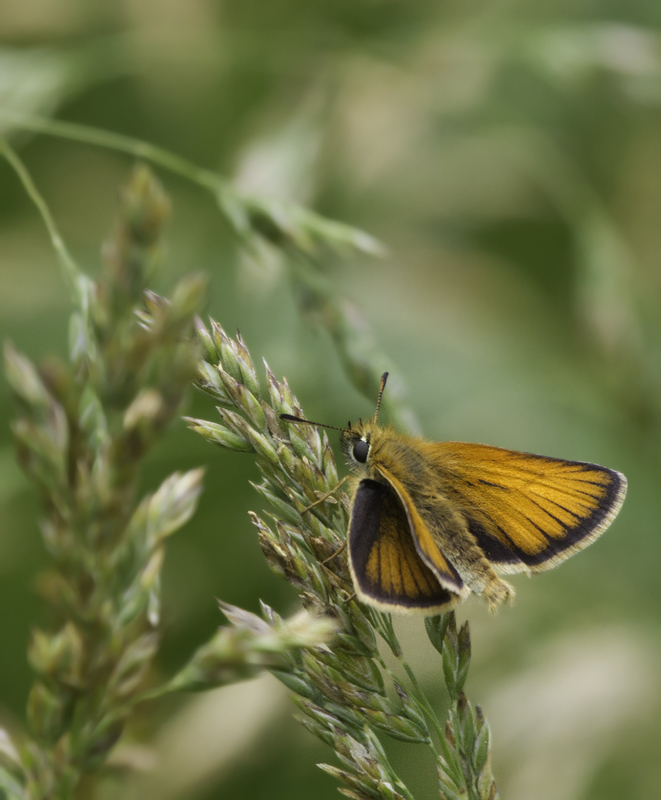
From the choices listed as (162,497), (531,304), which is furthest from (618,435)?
(162,497)

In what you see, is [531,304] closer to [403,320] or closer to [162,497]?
[403,320]

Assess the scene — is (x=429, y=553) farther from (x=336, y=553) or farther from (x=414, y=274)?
(x=414, y=274)

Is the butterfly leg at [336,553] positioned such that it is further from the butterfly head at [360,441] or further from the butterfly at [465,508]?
the butterfly head at [360,441]

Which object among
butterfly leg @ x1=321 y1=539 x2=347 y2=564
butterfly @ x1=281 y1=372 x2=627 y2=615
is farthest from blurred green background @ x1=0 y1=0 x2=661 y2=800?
butterfly leg @ x1=321 y1=539 x2=347 y2=564

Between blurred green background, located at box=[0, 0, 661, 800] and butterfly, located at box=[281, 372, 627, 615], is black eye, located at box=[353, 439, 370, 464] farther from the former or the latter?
blurred green background, located at box=[0, 0, 661, 800]

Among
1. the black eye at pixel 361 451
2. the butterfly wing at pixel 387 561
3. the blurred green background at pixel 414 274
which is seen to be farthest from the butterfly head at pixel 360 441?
the blurred green background at pixel 414 274

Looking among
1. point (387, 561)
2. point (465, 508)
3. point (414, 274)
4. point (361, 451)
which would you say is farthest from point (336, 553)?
point (414, 274)
